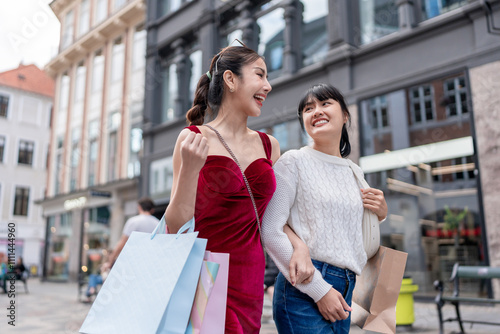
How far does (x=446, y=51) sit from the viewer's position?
8.83 meters

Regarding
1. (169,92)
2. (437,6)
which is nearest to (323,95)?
(437,6)

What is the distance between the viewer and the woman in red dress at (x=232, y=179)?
4.51 feet

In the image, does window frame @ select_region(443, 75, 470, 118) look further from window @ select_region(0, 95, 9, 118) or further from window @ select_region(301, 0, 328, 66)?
window @ select_region(0, 95, 9, 118)

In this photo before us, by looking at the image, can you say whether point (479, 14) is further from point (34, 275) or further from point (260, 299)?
point (34, 275)

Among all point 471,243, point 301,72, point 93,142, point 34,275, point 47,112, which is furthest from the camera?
point 34,275

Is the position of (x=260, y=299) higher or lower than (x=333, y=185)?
lower

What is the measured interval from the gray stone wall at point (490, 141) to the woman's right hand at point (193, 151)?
7.82m

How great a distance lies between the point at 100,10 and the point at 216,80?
23600mm

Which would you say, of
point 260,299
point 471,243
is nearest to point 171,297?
point 260,299

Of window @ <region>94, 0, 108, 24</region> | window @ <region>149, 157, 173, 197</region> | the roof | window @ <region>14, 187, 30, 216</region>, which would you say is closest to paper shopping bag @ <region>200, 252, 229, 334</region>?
window @ <region>149, 157, 173, 197</region>

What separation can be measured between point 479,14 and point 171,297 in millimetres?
9028

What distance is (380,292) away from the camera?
1.85 m

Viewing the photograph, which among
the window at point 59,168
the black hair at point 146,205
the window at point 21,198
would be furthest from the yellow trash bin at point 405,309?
the window at point 21,198

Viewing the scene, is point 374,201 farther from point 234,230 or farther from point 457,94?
point 457,94
